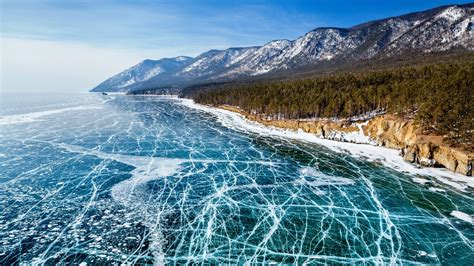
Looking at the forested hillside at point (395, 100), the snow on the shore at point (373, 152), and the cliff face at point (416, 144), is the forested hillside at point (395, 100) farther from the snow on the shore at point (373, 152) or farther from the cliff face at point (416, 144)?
the snow on the shore at point (373, 152)

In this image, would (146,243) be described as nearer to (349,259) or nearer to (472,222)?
(349,259)

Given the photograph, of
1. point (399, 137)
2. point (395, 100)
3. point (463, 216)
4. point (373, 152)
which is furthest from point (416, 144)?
point (463, 216)

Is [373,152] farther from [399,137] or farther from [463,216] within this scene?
[463,216]

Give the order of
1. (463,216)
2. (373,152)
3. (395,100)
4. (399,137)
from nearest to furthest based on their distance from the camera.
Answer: (463,216) < (373,152) < (399,137) < (395,100)

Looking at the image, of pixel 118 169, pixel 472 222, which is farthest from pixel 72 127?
pixel 472 222

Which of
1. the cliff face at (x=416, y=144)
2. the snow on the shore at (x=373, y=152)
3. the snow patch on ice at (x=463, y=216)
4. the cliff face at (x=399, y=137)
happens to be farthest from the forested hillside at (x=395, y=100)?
the snow patch on ice at (x=463, y=216)

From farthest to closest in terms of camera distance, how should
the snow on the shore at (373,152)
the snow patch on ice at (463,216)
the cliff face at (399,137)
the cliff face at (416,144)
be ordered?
the cliff face at (399,137), the cliff face at (416,144), the snow on the shore at (373,152), the snow patch on ice at (463,216)
